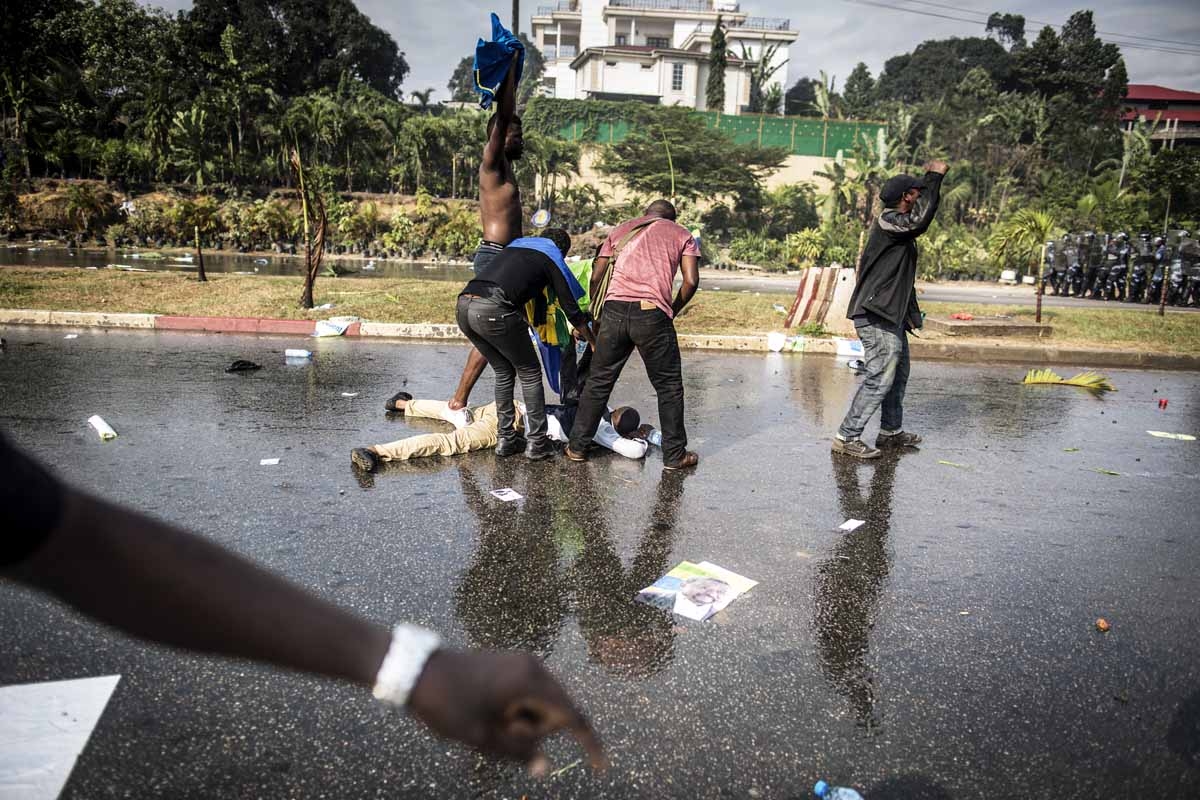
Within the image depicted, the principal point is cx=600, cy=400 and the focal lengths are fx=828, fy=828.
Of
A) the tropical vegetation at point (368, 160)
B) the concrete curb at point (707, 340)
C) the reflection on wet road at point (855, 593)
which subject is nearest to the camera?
the reflection on wet road at point (855, 593)

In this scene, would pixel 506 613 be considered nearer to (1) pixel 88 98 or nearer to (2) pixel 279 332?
(2) pixel 279 332

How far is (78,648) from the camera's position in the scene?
2.89 meters

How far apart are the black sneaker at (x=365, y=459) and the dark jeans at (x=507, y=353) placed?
926mm

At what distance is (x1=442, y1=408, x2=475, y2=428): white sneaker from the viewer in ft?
20.4

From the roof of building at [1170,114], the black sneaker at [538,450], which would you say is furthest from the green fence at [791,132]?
the black sneaker at [538,450]

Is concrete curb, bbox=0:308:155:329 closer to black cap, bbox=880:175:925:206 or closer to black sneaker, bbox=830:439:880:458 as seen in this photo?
black sneaker, bbox=830:439:880:458

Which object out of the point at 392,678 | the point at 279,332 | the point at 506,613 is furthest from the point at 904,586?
the point at 279,332

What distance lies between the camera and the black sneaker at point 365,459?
17.0 ft

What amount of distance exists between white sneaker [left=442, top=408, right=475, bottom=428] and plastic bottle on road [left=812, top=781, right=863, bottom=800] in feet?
13.8

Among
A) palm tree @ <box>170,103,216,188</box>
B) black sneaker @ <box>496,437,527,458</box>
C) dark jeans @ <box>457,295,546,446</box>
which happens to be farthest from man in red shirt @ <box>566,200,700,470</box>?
palm tree @ <box>170,103,216,188</box>

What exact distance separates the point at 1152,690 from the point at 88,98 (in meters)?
44.8

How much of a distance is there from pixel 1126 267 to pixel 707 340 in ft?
53.8

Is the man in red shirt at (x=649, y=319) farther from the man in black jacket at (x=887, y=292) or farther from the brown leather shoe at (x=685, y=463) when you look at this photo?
the man in black jacket at (x=887, y=292)

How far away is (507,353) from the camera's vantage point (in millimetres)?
5320
